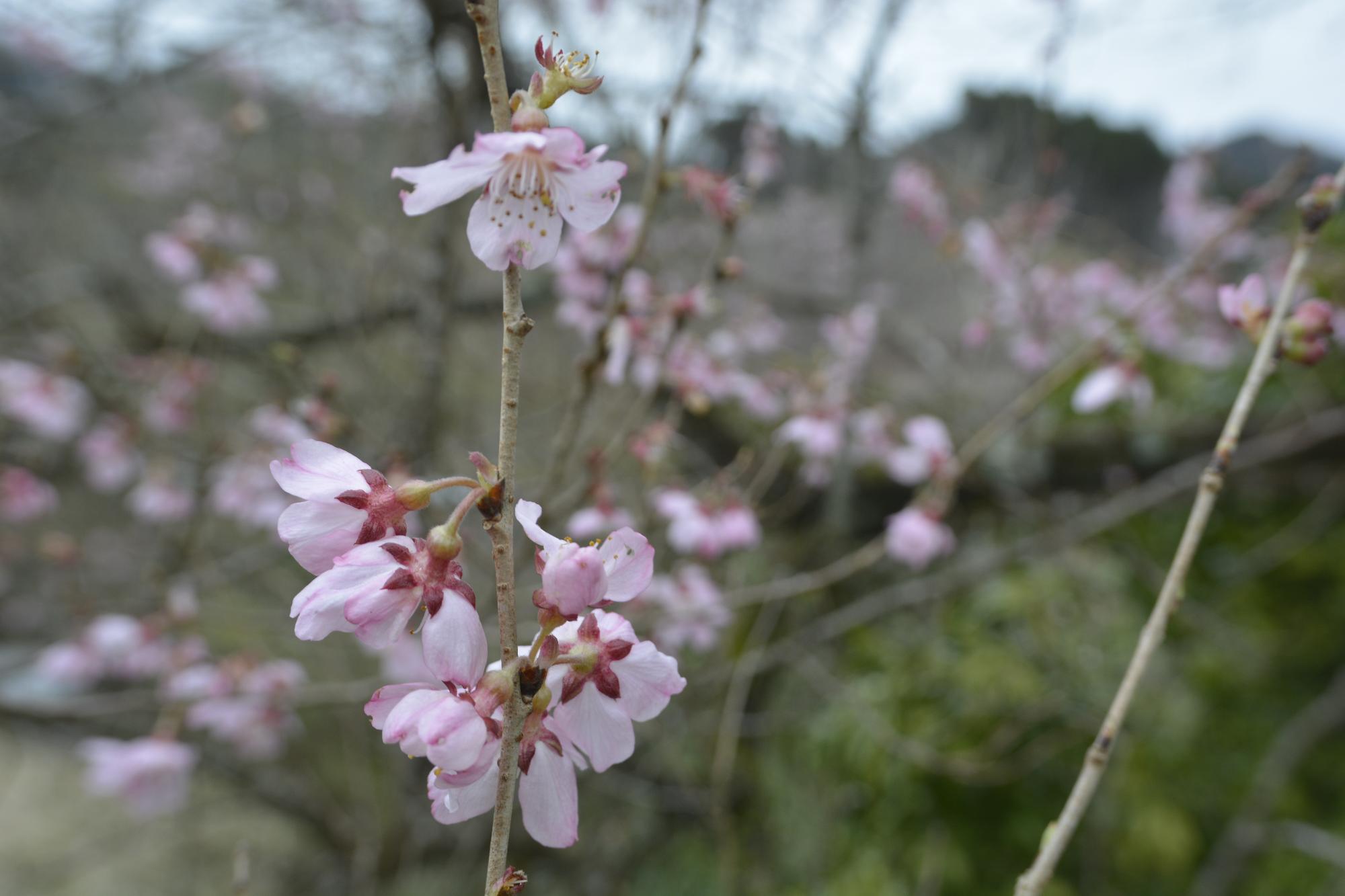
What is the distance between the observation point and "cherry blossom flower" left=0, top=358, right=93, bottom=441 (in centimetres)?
225

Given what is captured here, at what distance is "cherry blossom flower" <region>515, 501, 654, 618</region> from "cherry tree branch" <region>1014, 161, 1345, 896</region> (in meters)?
0.32

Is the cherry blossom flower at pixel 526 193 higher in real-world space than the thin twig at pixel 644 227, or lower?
lower

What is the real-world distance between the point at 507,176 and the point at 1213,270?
3.52 meters

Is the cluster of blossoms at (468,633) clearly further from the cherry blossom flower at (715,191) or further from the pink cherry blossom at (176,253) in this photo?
the pink cherry blossom at (176,253)

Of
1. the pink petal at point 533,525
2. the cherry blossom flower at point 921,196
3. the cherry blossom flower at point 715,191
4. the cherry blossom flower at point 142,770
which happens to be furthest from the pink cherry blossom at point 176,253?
the cherry blossom flower at point 921,196

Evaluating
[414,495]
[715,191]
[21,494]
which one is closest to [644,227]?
[715,191]

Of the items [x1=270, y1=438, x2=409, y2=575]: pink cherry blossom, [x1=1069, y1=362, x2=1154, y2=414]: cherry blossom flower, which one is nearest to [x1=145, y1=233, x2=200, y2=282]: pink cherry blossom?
[x1=270, y1=438, x2=409, y2=575]: pink cherry blossom

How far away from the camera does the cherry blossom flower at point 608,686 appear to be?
18.4 inches

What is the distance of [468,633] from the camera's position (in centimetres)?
45

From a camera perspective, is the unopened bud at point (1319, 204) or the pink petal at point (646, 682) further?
the unopened bud at point (1319, 204)

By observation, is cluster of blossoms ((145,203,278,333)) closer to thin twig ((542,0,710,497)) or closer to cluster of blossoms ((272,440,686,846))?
thin twig ((542,0,710,497))

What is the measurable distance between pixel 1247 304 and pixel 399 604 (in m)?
0.85

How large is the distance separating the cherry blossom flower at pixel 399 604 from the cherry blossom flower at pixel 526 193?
0.64 feet

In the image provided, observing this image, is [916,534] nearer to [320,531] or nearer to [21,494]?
[320,531]
